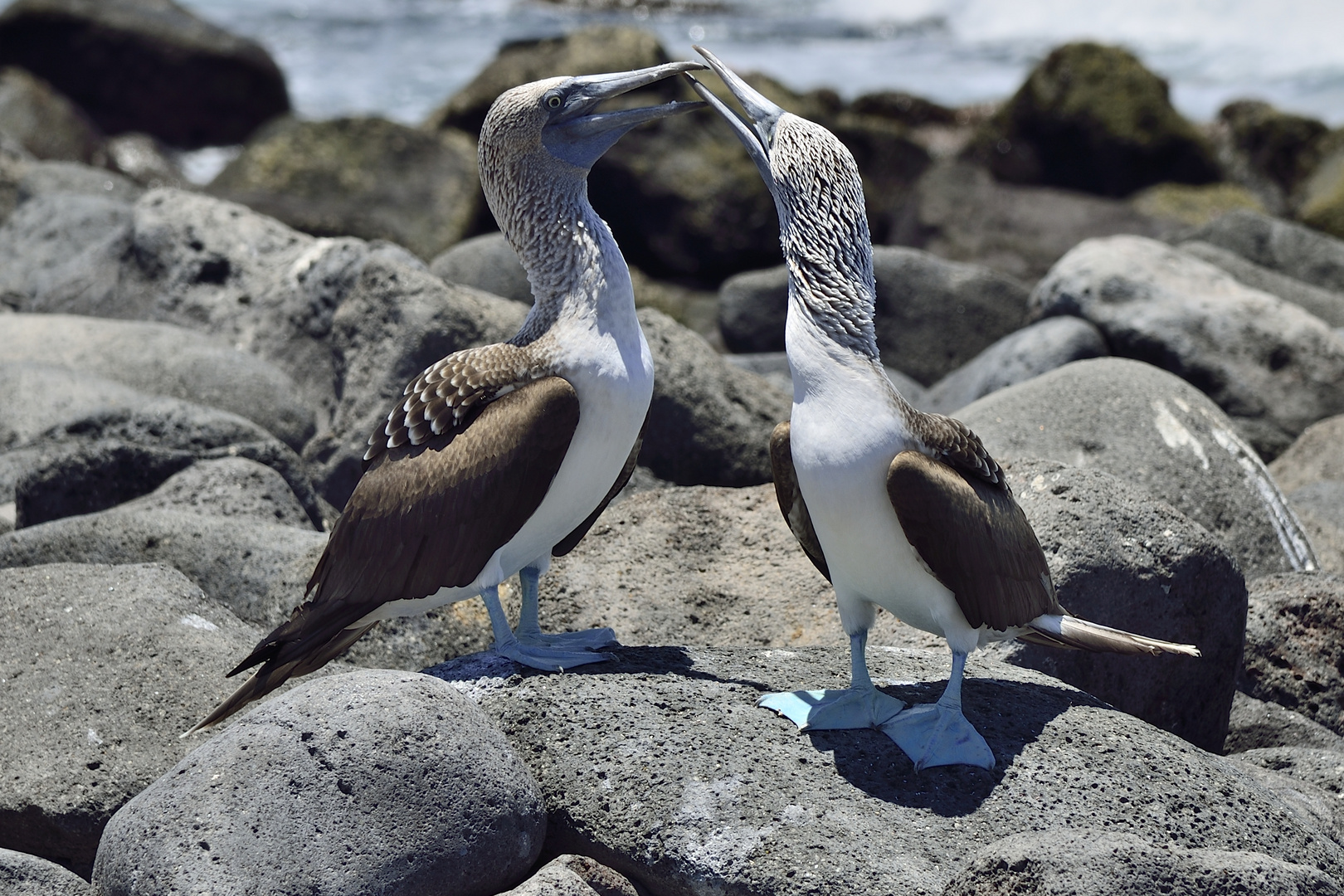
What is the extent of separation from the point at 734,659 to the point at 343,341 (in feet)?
15.4

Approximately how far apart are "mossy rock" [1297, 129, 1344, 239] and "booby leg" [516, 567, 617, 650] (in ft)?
49.9

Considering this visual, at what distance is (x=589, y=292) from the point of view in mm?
4895

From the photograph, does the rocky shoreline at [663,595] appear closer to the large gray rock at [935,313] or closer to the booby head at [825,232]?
the large gray rock at [935,313]

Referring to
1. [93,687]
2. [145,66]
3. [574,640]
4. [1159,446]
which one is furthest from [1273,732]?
[145,66]

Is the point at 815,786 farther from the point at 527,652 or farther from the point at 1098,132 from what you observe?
the point at 1098,132

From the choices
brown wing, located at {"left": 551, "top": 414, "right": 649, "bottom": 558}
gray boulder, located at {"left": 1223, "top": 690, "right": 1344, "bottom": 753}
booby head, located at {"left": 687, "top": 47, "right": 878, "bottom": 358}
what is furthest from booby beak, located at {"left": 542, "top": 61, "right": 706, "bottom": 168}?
gray boulder, located at {"left": 1223, "top": 690, "right": 1344, "bottom": 753}

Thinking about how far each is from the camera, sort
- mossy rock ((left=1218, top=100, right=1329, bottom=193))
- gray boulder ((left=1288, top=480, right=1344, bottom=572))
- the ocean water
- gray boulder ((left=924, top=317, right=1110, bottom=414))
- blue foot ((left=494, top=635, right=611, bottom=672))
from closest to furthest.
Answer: blue foot ((left=494, top=635, right=611, bottom=672)), gray boulder ((left=1288, top=480, right=1344, bottom=572)), gray boulder ((left=924, top=317, right=1110, bottom=414)), mossy rock ((left=1218, top=100, right=1329, bottom=193)), the ocean water

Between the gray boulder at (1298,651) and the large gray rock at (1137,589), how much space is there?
1.80 ft

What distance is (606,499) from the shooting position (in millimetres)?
5129

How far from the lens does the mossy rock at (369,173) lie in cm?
1705

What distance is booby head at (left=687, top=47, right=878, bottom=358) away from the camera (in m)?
4.49

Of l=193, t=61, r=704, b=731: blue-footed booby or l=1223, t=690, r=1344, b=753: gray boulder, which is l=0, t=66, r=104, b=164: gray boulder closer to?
l=193, t=61, r=704, b=731: blue-footed booby

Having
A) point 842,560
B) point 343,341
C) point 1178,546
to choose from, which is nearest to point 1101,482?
point 1178,546

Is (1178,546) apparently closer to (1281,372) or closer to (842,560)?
(842,560)
